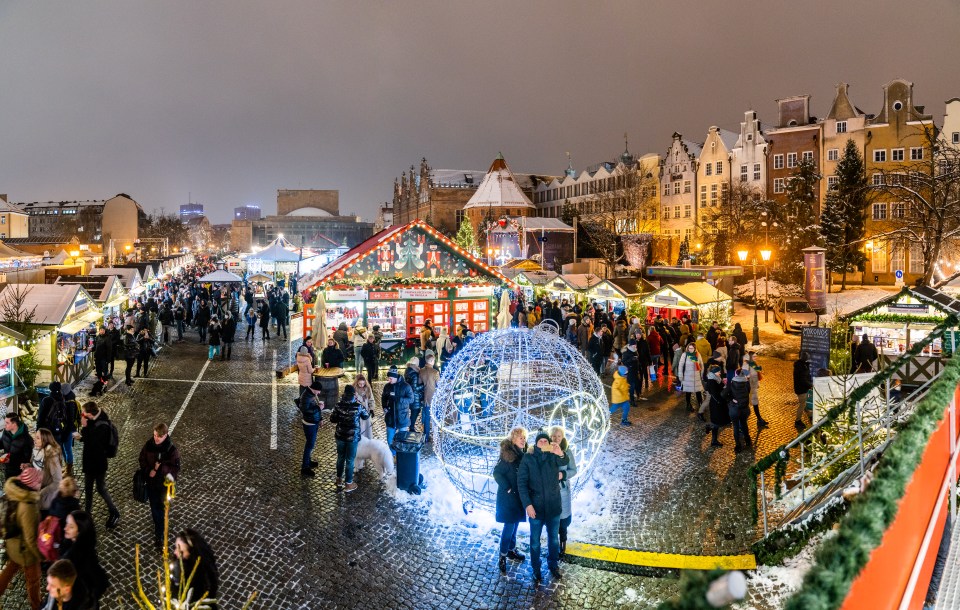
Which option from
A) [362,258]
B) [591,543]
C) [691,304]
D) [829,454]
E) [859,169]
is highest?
[859,169]

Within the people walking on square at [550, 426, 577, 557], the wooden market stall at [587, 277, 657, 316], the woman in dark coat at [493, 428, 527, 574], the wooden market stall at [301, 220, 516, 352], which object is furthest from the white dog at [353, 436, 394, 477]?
the wooden market stall at [587, 277, 657, 316]

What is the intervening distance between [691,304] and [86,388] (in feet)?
60.7

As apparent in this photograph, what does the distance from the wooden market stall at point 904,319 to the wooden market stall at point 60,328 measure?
19471 mm

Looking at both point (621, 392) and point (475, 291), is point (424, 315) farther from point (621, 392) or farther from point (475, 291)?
point (621, 392)

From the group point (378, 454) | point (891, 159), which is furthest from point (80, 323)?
point (891, 159)

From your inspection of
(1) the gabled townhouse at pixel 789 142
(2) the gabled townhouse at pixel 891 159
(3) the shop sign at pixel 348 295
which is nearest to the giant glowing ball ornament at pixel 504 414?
(3) the shop sign at pixel 348 295

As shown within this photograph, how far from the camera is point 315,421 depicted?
8.48 meters

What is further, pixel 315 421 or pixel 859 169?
pixel 859 169

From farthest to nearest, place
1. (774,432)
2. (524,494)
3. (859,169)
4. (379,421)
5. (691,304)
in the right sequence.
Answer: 1. (859,169)
2. (691,304)
3. (379,421)
4. (774,432)
5. (524,494)

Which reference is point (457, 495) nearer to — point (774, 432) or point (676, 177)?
point (774, 432)

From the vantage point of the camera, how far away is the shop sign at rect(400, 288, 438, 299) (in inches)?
739

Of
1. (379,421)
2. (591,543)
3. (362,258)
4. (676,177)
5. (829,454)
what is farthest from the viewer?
(676,177)

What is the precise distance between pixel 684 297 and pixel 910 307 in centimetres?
723

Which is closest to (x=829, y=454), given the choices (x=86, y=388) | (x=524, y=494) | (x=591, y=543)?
(x=591, y=543)
